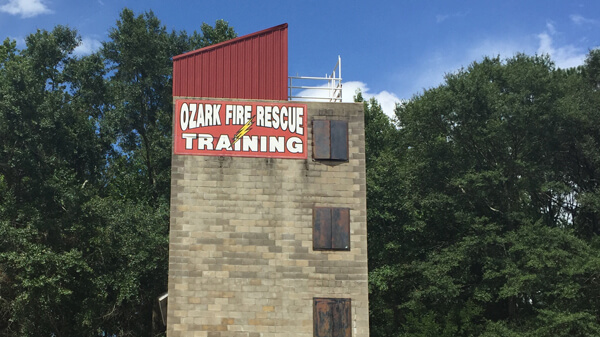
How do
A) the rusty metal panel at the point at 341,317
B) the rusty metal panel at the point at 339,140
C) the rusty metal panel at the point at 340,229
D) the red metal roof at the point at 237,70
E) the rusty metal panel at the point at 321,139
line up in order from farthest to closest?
the red metal roof at the point at 237,70
the rusty metal panel at the point at 339,140
the rusty metal panel at the point at 321,139
the rusty metal panel at the point at 340,229
the rusty metal panel at the point at 341,317

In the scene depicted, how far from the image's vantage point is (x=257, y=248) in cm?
2700

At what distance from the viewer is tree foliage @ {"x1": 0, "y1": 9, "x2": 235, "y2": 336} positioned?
35938mm

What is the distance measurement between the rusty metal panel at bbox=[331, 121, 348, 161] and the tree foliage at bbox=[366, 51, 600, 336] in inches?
527

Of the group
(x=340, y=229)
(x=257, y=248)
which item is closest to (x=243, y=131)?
(x=257, y=248)

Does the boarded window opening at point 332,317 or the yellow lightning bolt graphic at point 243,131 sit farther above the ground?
the yellow lightning bolt graphic at point 243,131

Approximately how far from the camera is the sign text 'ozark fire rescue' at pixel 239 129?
27797 millimetres

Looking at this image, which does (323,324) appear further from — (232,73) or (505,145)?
(505,145)

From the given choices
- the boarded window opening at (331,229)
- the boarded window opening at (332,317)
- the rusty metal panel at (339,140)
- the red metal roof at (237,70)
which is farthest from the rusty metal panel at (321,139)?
the boarded window opening at (332,317)

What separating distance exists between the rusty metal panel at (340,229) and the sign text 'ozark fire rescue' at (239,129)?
101 inches

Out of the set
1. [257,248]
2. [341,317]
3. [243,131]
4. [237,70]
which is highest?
[237,70]

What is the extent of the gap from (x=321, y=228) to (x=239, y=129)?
193 inches

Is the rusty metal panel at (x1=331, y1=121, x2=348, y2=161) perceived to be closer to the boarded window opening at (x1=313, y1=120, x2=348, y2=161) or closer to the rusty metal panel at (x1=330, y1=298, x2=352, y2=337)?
the boarded window opening at (x1=313, y1=120, x2=348, y2=161)

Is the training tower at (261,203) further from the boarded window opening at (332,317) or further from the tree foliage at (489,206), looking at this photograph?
the tree foliage at (489,206)

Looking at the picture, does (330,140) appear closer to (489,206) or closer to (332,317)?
(332,317)
